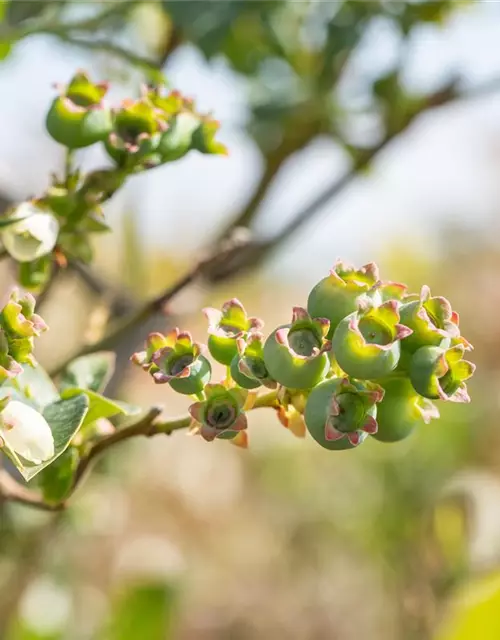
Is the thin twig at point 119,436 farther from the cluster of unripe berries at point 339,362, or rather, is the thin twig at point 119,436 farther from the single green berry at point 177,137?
the single green berry at point 177,137

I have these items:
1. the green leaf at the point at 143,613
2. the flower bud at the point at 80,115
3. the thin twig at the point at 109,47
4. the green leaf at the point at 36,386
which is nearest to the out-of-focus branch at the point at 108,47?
the thin twig at the point at 109,47

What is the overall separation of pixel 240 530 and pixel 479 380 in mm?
875

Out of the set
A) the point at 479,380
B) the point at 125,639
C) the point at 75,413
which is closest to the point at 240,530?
the point at 479,380

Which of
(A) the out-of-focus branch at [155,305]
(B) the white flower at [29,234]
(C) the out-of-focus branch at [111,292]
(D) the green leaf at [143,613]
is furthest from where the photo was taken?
(D) the green leaf at [143,613]

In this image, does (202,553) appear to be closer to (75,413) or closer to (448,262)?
(448,262)

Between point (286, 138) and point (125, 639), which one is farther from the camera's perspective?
point (125, 639)

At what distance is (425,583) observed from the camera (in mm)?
1341

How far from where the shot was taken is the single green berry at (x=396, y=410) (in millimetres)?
369

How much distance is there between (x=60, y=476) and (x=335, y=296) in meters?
0.19

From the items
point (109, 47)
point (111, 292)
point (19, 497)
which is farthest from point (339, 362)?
point (111, 292)

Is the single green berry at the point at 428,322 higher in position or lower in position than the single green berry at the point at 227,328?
A: higher

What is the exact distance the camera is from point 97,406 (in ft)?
1.39

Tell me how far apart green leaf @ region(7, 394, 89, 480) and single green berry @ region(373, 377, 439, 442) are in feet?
0.43

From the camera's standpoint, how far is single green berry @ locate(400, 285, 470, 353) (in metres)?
0.35
